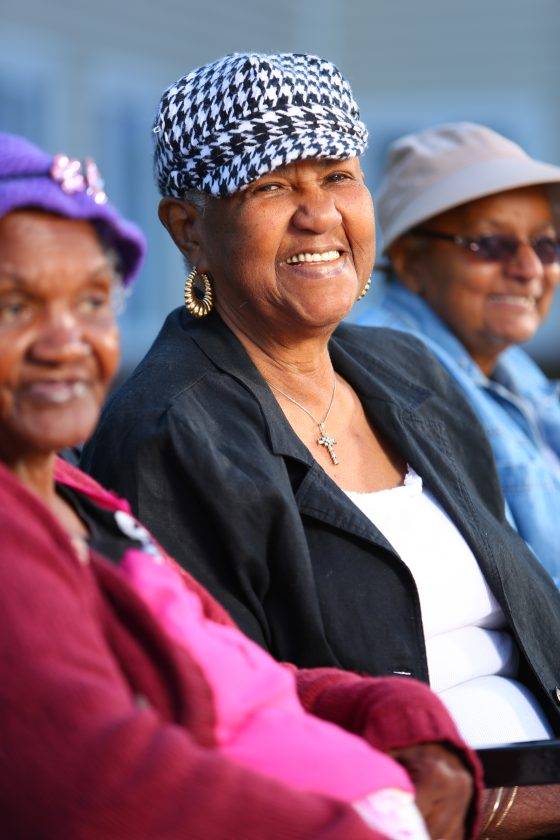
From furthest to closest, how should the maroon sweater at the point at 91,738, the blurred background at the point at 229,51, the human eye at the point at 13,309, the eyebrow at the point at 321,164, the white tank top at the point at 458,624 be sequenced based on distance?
the blurred background at the point at 229,51, the eyebrow at the point at 321,164, the white tank top at the point at 458,624, the human eye at the point at 13,309, the maroon sweater at the point at 91,738

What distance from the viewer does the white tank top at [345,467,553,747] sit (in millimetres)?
2863

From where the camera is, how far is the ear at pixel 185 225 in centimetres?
318

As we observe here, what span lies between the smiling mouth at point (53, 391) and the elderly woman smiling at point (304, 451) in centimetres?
74

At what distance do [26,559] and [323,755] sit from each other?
0.53 meters

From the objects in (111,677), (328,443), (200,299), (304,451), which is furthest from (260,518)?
(111,677)

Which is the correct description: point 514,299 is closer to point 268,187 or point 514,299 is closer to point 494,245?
point 494,245

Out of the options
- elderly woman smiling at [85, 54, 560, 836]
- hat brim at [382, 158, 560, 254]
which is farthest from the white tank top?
hat brim at [382, 158, 560, 254]

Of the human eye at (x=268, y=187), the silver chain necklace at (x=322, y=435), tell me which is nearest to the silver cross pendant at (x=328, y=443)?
the silver chain necklace at (x=322, y=435)

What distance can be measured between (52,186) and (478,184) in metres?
2.59

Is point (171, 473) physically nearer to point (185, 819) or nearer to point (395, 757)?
point (395, 757)

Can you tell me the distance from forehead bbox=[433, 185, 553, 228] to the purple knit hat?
253 centimetres

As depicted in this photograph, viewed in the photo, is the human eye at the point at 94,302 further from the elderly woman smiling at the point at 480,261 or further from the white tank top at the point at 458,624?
the elderly woman smiling at the point at 480,261

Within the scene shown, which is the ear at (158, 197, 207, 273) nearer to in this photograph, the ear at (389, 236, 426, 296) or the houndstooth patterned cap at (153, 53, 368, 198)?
the houndstooth patterned cap at (153, 53, 368, 198)

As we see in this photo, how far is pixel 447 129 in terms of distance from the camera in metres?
4.64
